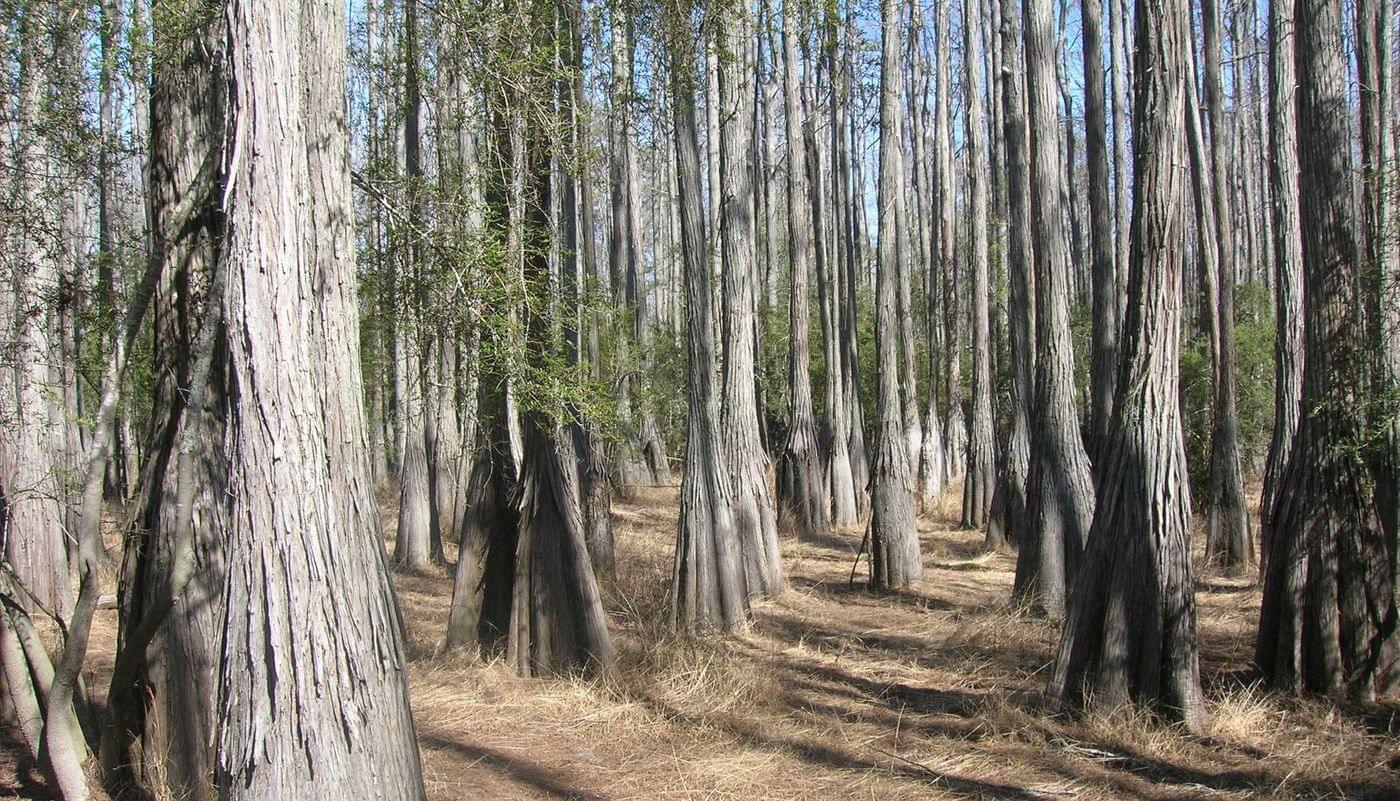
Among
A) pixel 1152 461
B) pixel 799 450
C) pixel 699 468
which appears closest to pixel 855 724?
pixel 1152 461

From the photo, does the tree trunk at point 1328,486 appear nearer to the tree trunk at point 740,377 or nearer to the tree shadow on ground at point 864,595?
the tree shadow on ground at point 864,595

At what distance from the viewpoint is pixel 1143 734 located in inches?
228

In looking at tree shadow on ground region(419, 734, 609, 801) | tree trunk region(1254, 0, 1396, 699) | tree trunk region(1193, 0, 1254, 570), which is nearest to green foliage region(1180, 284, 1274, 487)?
tree trunk region(1193, 0, 1254, 570)

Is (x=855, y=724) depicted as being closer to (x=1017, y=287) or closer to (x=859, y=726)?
(x=859, y=726)

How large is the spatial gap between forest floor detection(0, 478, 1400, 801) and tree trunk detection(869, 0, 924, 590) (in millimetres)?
875

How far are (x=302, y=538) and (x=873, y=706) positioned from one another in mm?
4502

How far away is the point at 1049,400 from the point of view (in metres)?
8.95

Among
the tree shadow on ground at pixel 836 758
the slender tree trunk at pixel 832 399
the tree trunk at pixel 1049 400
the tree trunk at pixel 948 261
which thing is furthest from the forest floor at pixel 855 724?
the tree trunk at pixel 948 261

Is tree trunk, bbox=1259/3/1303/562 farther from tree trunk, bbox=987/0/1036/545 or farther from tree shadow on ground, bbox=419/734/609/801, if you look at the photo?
tree shadow on ground, bbox=419/734/609/801

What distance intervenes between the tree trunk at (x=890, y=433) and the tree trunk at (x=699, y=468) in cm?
221

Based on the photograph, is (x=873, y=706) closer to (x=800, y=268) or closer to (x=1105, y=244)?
(x=1105, y=244)

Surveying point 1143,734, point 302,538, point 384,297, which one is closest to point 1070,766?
point 1143,734

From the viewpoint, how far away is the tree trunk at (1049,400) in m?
8.88

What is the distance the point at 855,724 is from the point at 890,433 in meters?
4.93
